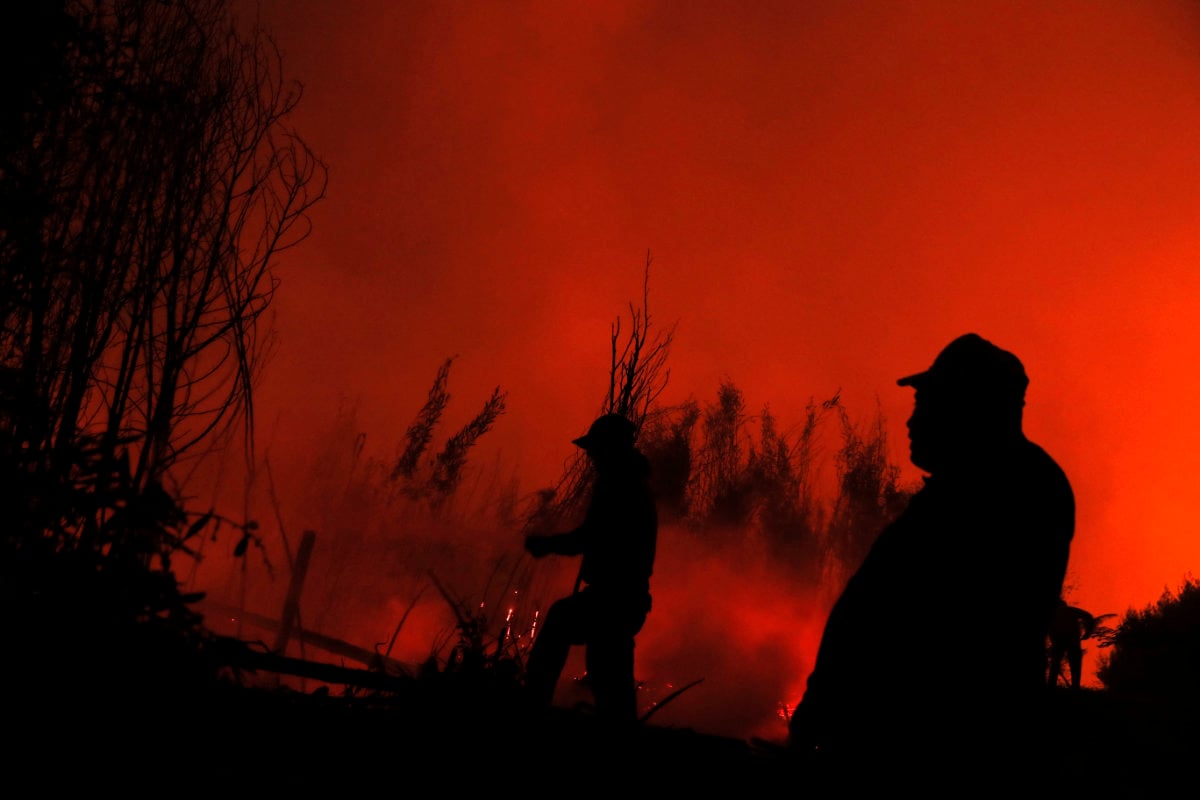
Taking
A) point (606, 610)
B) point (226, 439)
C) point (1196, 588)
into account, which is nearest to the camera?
point (606, 610)

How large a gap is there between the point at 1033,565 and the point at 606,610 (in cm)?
252

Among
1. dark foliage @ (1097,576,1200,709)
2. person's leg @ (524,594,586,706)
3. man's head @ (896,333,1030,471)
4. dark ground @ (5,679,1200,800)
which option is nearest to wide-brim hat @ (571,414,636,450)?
person's leg @ (524,594,586,706)

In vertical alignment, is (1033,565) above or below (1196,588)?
below

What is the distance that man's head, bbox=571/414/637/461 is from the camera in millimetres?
4543

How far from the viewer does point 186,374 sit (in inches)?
184

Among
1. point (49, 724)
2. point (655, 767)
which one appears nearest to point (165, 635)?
point (49, 724)

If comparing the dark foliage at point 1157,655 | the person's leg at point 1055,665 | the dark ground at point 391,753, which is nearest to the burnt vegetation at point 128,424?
the dark ground at point 391,753

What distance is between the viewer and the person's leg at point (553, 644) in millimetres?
4004

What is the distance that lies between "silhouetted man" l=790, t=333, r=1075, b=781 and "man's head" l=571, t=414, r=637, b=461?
2280 mm

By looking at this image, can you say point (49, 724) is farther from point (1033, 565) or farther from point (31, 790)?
point (1033, 565)

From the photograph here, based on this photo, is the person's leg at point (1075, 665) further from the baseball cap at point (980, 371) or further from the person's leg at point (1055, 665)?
the baseball cap at point (980, 371)

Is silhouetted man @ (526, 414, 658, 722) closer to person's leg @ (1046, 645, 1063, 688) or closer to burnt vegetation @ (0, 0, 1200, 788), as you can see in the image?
burnt vegetation @ (0, 0, 1200, 788)

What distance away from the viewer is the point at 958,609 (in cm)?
207

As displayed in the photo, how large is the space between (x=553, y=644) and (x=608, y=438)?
4.01 feet
